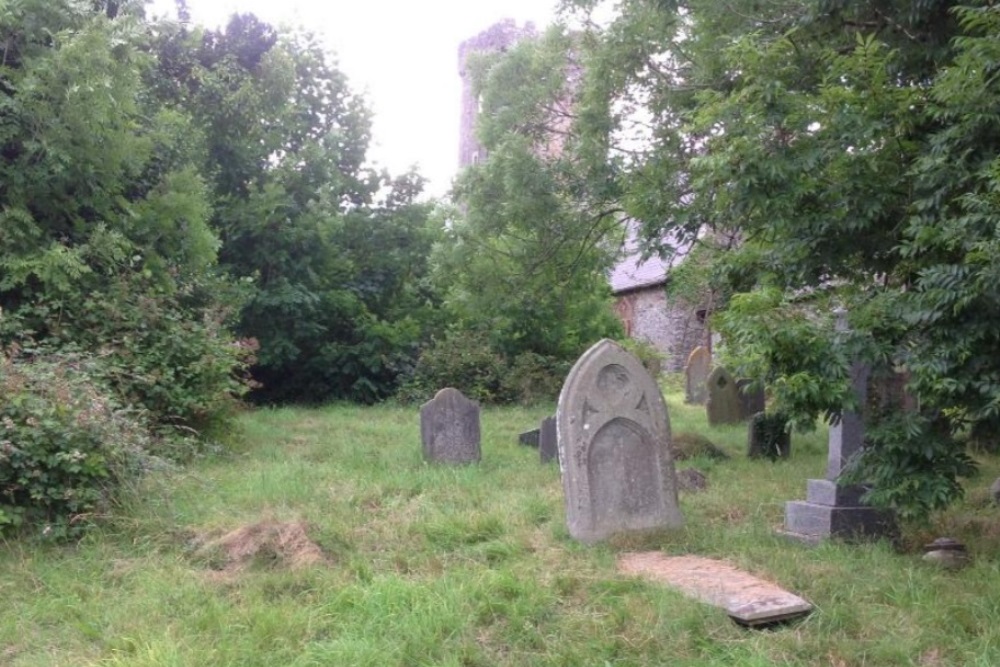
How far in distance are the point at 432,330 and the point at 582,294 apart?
3.14 meters

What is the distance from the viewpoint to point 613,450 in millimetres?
6680

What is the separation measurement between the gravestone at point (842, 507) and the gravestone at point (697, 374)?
1167cm

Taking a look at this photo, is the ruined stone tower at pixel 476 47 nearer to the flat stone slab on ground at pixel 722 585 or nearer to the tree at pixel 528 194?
the tree at pixel 528 194

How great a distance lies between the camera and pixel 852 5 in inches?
285

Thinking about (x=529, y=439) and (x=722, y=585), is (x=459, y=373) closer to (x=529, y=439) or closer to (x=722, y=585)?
(x=529, y=439)

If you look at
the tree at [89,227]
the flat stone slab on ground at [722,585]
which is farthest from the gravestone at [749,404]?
the flat stone slab on ground at [722,585]

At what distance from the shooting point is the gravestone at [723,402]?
44.8 ft

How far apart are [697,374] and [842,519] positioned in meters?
12.5

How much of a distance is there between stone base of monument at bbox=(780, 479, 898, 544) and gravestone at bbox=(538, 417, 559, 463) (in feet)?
11.8

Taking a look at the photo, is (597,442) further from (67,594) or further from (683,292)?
(683,292)

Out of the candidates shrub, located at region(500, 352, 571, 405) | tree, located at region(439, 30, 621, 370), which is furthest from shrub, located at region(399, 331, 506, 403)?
tree, located at region(439, 30, 621, 370)

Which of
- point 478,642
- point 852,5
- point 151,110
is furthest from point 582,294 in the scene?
point 478,642

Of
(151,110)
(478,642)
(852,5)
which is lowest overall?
(478,642)

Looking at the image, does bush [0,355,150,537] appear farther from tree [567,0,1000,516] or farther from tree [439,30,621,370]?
tree [439,30,621,370]
